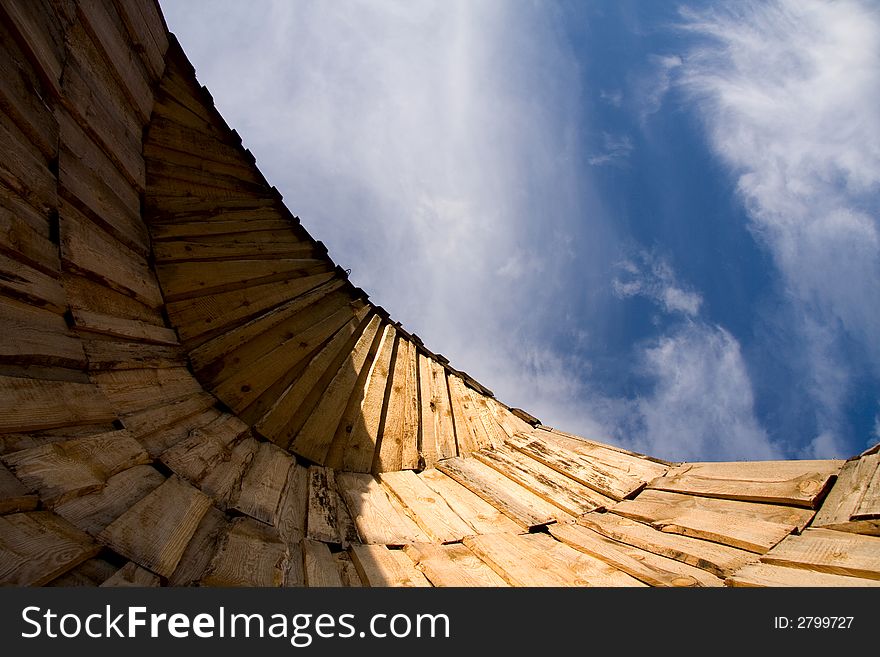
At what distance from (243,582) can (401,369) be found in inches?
122

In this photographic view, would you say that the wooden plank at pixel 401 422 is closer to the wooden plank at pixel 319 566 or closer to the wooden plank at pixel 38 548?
the wooden plank at pixel 319 566

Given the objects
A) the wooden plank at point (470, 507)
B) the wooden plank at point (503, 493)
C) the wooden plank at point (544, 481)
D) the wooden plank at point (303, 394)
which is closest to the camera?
the wooden plank at point (470, 507)

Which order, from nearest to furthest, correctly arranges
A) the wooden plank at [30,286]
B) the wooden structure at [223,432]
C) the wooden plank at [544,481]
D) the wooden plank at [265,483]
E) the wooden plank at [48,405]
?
the wooden plank at [48,405], the wooden structure at [223,432], the wooden plank at [30,286], the wooden plank at [265,483], the wooden plank at [544,481]

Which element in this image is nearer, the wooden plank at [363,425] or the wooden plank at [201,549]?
the wooden plank at [201,549]

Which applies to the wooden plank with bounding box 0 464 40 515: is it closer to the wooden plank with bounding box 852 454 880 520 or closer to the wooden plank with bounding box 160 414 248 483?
the wooden plank with bounding box 160 414 248 483

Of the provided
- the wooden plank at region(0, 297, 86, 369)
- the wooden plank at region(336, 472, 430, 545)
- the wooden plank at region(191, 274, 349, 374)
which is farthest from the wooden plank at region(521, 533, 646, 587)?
the wooden plank at region(191, 274, 349, 374)

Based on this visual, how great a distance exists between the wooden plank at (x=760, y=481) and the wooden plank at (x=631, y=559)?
2.29 feet

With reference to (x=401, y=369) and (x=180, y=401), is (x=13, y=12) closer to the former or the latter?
(x=180, y=401)

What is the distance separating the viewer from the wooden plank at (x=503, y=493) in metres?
2.80

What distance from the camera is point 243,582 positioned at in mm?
1596

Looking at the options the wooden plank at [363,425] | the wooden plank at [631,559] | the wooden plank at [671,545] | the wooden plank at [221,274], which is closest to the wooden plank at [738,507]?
the wooden plank at [671,545]

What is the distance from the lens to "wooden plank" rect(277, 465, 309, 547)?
88.4 inches

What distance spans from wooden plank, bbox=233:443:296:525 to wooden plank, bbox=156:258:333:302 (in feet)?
4.89

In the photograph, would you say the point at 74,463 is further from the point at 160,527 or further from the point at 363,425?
the point at 363,425
